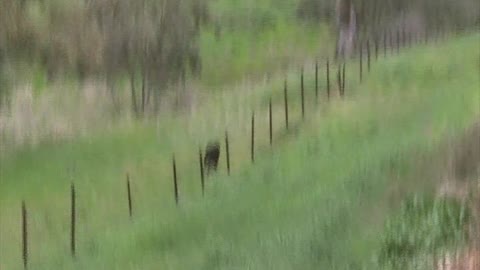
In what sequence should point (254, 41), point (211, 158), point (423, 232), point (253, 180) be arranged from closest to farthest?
1. point (423, 232)
2. point (253, 180)
3. point (211, 158)
4. point (254, 41)

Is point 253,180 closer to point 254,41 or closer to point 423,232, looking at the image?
point 423,232

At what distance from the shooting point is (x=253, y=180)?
16.8 meters

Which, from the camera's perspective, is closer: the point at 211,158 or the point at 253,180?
the point at 253,180

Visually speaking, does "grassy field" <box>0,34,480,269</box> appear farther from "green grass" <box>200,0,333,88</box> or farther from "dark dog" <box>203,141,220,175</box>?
"green grass" <box>200,0,333,88</box>

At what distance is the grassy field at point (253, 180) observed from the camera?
1370cm

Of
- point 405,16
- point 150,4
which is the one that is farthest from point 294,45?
point 150,4

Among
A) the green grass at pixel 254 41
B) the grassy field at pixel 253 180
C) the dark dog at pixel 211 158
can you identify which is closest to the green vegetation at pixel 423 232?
the grassy field at pixel 253 180

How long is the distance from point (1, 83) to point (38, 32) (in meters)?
2.35

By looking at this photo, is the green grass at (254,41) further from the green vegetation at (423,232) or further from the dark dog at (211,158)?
the green vegetation at (423,232)

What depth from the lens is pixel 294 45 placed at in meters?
31.2

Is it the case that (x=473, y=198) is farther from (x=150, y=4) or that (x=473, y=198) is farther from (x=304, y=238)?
(x=150, y=4)

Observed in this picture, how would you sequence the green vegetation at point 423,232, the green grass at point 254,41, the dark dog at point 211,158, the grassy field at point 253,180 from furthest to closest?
the green grass at point 254,41, the dark dog at point 211,158, the grassy field at point 253,180, the green vegetation at point 423,232

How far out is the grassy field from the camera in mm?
13695

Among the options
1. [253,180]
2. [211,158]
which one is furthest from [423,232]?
[211,158]
